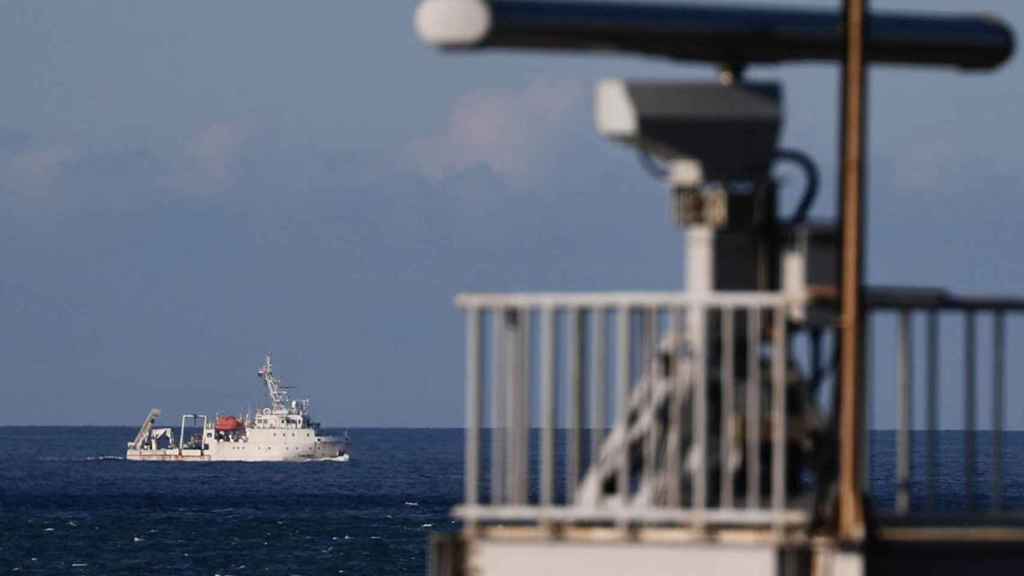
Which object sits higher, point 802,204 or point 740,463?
point 802,204

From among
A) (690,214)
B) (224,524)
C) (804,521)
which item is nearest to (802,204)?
(690,214)

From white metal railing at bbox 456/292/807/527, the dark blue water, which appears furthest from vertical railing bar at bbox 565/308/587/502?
the dark blue water

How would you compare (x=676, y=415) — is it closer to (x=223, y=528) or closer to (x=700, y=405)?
(x=700, y=405)

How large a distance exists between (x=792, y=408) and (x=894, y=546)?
71 centimetres

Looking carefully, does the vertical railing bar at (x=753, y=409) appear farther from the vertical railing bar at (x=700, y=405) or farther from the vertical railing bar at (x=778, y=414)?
the vertical railing bar at (x=700, y=405)

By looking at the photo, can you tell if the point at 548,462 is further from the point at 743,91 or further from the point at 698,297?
the point at 743,91

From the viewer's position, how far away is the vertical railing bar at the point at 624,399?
12.4 meters

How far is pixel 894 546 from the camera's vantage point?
12.6 m

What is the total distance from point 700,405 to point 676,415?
0.55 ft

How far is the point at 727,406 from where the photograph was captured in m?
12.4

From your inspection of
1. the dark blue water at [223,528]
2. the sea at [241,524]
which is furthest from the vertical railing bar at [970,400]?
the dark blue water at [223,528]

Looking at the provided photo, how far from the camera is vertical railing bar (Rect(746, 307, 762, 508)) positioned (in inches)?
483

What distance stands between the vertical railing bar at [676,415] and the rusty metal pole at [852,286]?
2.16 feet

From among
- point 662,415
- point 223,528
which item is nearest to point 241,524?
point 223,528
